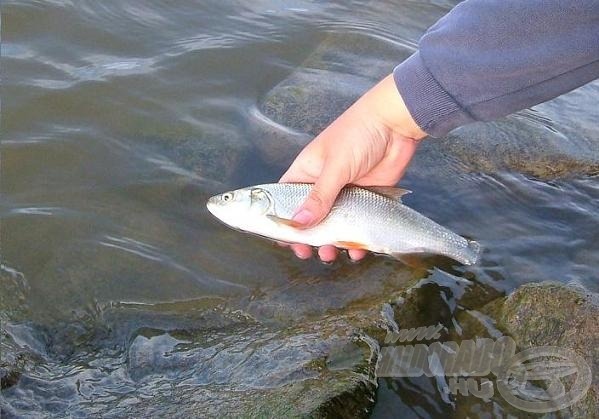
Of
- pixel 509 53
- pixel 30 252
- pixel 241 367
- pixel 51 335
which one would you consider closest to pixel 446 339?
pixel 241 367

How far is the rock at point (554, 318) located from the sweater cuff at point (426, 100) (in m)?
1.06

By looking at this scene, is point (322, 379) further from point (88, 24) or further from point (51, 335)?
point (88, 24)

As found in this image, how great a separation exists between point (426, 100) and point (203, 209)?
196 centimetres

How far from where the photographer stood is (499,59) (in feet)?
11.2

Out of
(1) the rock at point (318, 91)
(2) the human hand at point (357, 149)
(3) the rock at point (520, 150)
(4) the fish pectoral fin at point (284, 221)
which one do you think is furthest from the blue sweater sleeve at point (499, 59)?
(3) the rock at point (520, 150)

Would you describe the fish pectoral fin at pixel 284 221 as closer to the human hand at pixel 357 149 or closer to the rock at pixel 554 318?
the human hand at pixel 357 149

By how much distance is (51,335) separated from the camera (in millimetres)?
3963

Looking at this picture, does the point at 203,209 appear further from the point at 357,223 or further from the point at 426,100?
the point at 426,100

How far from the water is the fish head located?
0.63 feet

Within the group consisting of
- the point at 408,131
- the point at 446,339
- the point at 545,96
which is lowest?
the point at 446,339

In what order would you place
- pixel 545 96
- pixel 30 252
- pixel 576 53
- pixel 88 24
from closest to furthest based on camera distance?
pixel 576 53
pixel 545 96
pixel 30 252
pixel 88 24

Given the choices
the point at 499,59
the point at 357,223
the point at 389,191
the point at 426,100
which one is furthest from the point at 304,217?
the point at 499,59

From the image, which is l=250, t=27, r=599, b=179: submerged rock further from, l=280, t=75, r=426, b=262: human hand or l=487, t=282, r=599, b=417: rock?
l=487, t=282, r=599, b=417: rock

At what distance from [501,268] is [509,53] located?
66.2 inches
